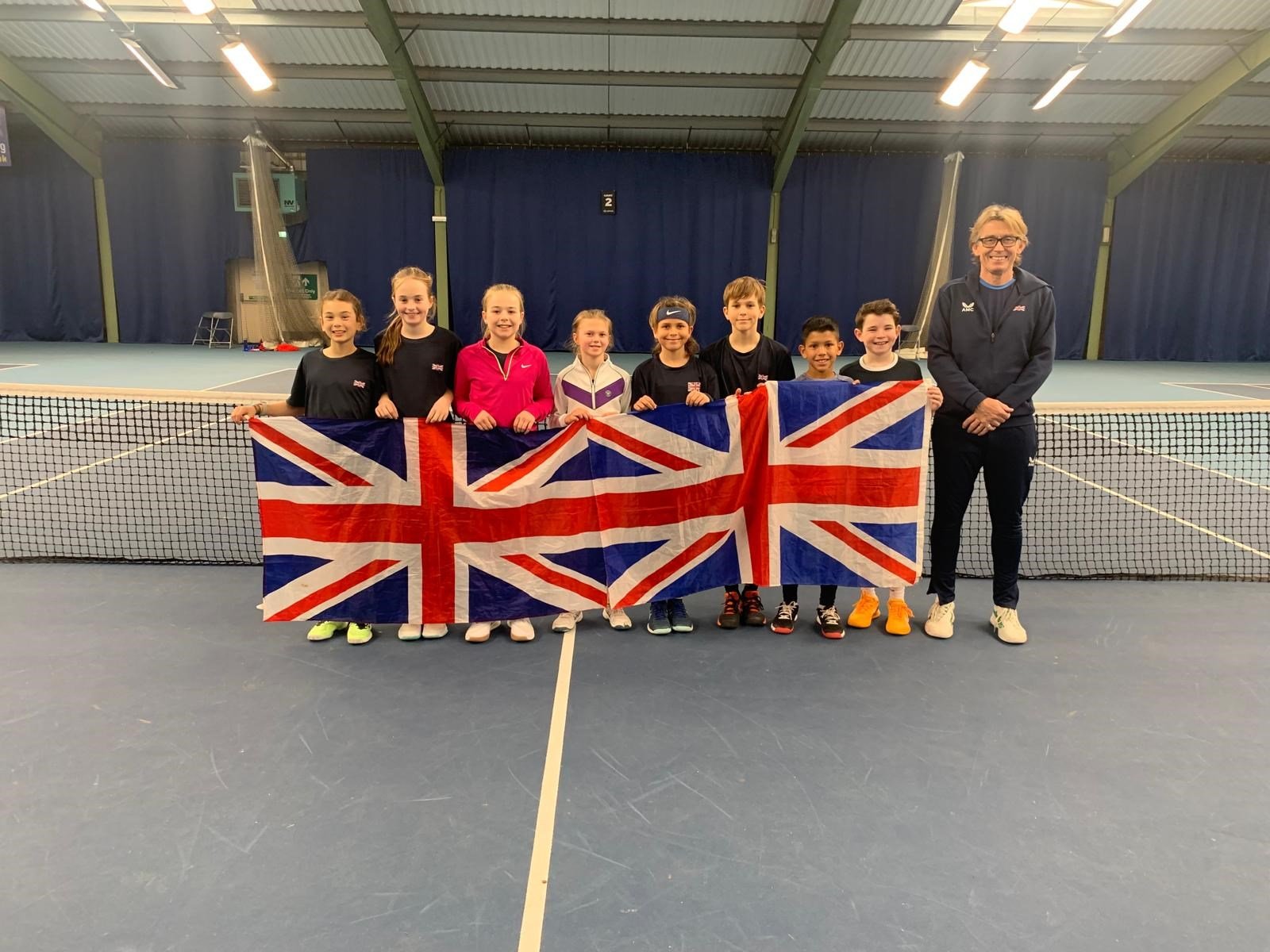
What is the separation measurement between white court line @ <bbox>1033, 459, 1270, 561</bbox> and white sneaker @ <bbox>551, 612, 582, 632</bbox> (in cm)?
412

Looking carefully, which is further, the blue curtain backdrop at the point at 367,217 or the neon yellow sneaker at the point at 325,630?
the blue curtain backdrop at the point at 367,217

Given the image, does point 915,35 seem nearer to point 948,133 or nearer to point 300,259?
point 948,133

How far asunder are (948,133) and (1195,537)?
58.2ft

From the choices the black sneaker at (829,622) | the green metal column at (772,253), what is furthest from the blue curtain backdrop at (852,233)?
the black sneaker at (829,622)

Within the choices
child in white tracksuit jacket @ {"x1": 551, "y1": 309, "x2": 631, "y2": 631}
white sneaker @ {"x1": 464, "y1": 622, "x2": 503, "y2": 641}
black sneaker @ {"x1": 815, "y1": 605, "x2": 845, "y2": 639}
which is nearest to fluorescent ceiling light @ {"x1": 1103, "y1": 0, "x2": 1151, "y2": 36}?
child in white tracksuit jacket @ {"x1": 551, "y1": 309, "x2": 631, "y2": 631}

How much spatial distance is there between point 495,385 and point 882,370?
1806mm

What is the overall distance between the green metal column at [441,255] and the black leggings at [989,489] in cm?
1895

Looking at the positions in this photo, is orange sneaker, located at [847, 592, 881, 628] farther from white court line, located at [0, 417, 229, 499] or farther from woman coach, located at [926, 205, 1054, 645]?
white court line, located at [0, 417, 229, 499]

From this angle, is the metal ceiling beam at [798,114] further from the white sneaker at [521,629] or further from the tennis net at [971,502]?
the white sneaker at [521,629]

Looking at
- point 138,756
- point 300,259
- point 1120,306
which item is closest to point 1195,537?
point 138,756

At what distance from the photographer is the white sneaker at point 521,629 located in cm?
356

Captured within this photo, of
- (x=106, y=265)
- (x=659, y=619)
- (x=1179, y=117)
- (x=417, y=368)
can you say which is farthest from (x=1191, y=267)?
(x=106, y=265)

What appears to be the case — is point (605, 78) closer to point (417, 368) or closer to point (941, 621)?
point (417, 368)

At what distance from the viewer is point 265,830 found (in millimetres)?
2217
